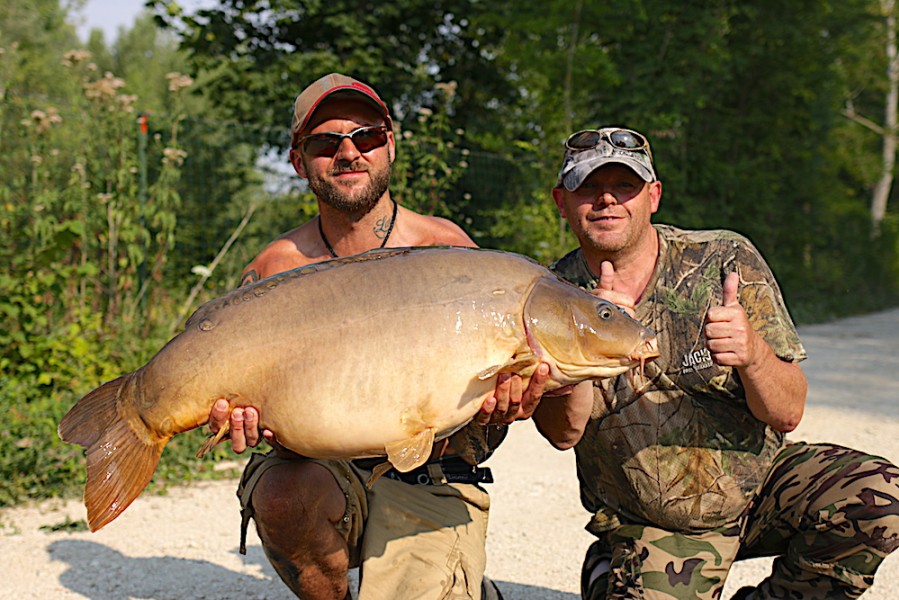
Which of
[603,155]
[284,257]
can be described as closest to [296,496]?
[284,257]

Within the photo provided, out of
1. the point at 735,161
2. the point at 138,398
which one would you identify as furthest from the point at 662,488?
the point at 735,161

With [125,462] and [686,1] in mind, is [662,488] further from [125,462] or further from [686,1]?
[686,1]

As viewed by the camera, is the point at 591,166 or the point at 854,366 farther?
the point at 854,366

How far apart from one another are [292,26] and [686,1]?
5643mm

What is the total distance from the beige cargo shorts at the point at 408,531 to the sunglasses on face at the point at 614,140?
1.24 metres

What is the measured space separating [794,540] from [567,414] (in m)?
0.86

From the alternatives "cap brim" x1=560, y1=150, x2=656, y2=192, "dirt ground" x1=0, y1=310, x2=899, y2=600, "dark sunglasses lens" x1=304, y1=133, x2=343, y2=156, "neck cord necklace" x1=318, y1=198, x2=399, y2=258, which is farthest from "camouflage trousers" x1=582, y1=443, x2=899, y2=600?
"dark sunglasses lens" x1=304, y1=133, x2=343, y2=156

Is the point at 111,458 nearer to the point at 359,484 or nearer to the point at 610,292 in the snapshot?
the point at 359,484

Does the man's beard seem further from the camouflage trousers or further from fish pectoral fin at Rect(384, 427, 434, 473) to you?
the camouflage trousers

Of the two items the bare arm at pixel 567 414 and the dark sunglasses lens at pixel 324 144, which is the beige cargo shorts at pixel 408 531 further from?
the dark sunglasses lens at pixel 324 144

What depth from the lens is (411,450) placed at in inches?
89.7

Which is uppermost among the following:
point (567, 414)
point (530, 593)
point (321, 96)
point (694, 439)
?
point (321, 96)

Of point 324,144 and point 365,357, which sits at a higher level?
point 324,144

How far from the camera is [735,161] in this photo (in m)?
16.1
